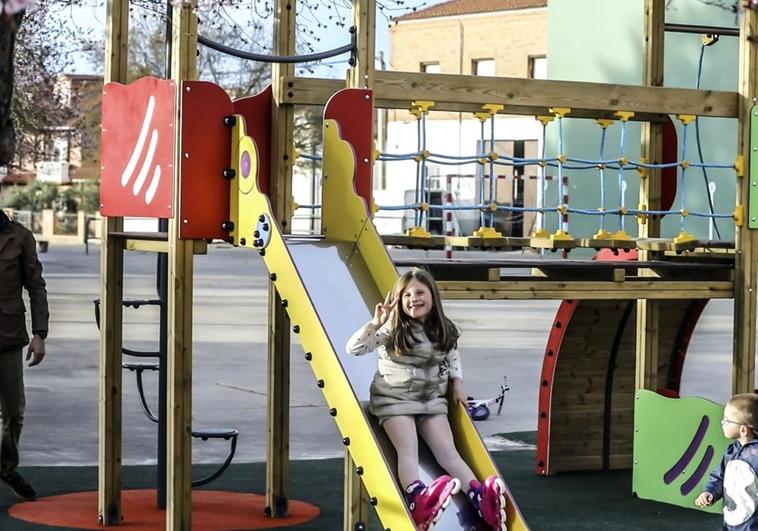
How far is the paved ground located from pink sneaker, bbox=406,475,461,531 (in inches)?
166

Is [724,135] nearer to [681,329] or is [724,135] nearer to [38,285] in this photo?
[681,329]

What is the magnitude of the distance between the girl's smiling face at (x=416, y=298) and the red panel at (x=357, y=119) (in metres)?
1.05

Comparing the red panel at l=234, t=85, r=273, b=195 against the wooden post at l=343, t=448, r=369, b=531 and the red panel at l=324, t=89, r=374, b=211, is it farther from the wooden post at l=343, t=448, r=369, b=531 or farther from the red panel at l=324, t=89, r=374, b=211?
the wooden post at l=343, t=448, r=369, b=531

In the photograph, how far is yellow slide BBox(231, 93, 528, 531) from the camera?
5.79 metres

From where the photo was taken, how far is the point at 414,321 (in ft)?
20.4

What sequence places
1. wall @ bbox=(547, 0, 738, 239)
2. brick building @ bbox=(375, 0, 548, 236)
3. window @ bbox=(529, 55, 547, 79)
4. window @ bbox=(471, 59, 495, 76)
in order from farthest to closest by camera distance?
window @ bbox=(471, 59, 495, 76)
window @ bbox=(529, 55, 547, 79)
brick building @ bbox=(375, 0, 548, 236)
wall @ bbox=(547, 0, 738, 239)

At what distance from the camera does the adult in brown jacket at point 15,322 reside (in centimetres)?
764

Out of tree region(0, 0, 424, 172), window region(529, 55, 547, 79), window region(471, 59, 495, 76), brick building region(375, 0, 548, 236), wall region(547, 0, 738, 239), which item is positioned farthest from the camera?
window region(471, 59, 495, 76)

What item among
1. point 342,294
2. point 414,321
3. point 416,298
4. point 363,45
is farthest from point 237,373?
point 416,298

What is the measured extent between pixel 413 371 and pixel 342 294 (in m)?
0.62

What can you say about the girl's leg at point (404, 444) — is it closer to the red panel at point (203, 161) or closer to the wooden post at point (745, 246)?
the red panel at point (203, 161)

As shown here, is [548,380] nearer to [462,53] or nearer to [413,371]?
[413,371]

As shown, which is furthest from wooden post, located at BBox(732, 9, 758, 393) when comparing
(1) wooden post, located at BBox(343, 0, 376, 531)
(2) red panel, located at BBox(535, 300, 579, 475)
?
(1) wooden post, located at BBox(343, 0, 376, 531)

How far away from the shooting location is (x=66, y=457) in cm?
959
